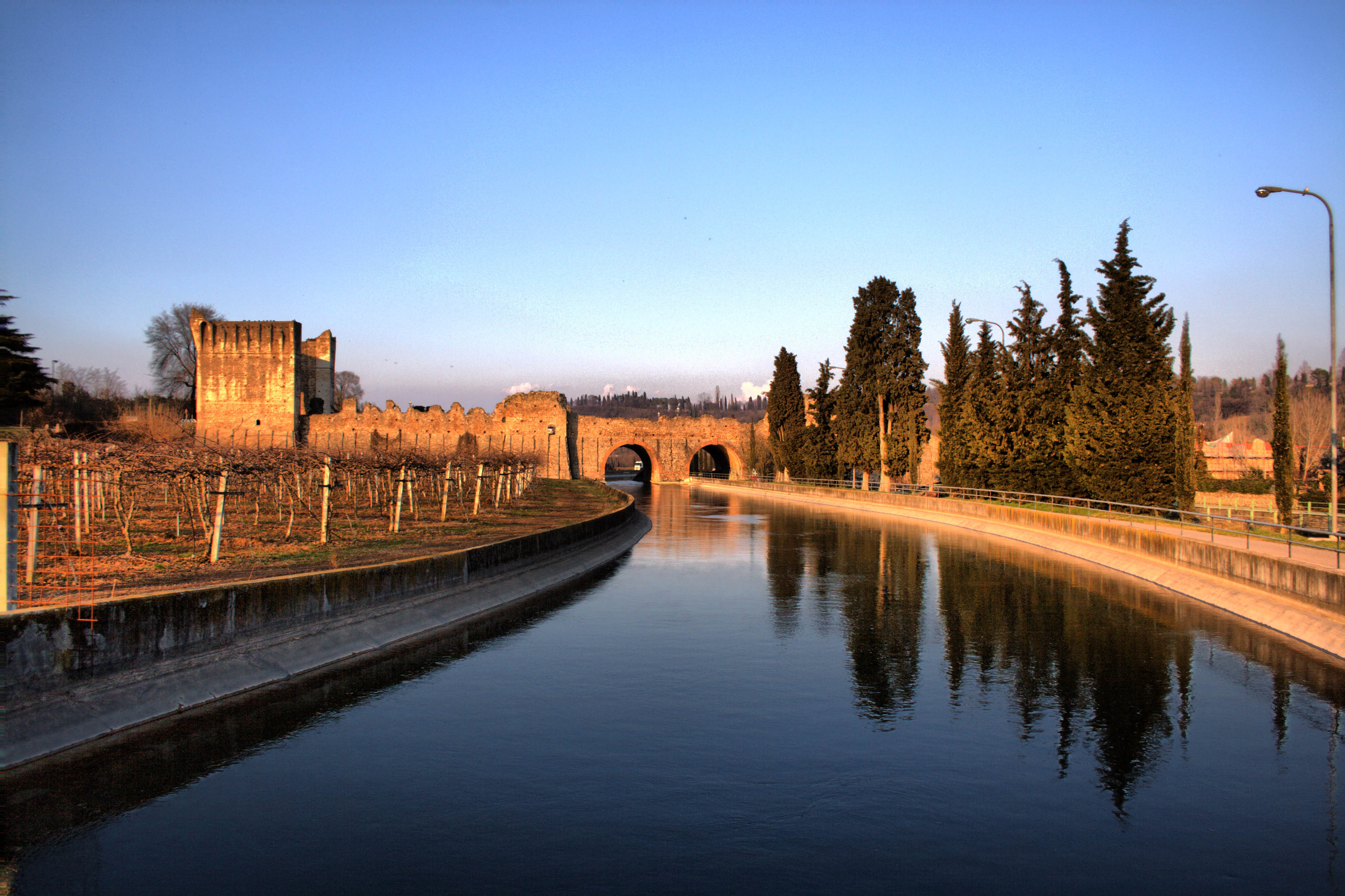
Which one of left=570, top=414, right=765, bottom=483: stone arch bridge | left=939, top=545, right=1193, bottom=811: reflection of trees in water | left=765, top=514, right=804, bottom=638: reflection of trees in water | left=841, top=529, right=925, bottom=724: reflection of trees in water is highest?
left=570, top=414, right=765, bottom=483: stone arch bridge

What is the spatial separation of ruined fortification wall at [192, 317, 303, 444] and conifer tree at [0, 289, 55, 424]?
2805cm

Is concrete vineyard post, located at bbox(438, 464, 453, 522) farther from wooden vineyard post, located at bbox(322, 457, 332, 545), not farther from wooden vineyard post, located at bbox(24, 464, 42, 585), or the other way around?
wooden vineyard post, located at bbox(24, 464, 42, 585)

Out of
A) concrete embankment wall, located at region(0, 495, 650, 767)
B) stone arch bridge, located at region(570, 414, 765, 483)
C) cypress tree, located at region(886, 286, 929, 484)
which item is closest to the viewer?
concrete embankment wall, located at region(0, 495, 650, 767)

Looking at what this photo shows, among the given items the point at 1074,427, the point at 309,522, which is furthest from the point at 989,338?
the point at 309,522

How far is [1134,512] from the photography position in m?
29.1

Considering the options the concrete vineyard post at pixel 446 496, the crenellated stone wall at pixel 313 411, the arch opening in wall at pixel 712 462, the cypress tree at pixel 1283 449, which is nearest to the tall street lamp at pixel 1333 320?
the cypress tree at pixel 1283 449

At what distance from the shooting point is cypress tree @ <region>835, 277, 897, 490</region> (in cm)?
5144

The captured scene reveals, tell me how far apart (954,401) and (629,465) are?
108 meters

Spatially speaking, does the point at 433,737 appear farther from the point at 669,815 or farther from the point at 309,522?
the point at 309,522

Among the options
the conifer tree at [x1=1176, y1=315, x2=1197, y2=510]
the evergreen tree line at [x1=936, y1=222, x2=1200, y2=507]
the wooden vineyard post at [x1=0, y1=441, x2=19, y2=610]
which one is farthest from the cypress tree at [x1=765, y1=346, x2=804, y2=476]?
the wooden vineyard post at [x1=0, y1=441, x2=19, y2=610]

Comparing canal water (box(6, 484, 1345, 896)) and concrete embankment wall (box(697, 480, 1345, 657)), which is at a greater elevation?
concrete embankment wall (box(697, 480, 1345, 657))

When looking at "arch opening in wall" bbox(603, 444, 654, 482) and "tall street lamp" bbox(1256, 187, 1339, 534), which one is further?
"arch opening in wall" bbox(603, 444, 654, 482)

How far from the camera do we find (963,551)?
25.6 meters

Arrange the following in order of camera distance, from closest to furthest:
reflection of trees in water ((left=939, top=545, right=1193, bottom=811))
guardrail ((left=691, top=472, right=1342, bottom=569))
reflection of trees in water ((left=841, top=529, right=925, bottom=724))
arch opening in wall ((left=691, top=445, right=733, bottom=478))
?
1. reflection of trees in water ((left=939, top=545, right=1193, bottom=811))
2. reflection of trees in water ((left=841, top=529, right=925, bottom=724))
3. guardrail ((left=691, top=472, right=1342, bottom=569))
4. arch opening in wall ((left=691, top=445, right=733, bottom=478))
